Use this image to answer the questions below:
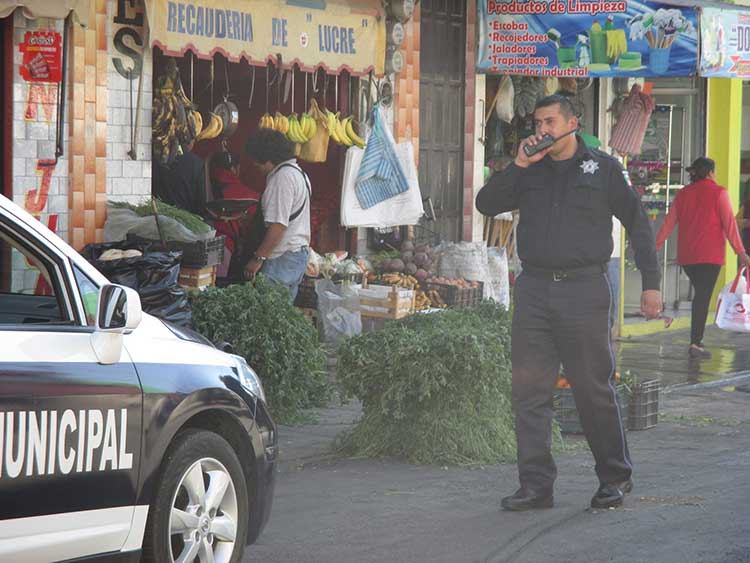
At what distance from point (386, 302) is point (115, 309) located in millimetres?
8079

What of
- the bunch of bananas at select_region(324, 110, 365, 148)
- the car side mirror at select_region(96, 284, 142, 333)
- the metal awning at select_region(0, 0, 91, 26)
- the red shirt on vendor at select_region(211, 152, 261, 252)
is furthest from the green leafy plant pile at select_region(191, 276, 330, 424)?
the car side mirror at select_region(96, 284, 142, 333)

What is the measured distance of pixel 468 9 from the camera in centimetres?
1500

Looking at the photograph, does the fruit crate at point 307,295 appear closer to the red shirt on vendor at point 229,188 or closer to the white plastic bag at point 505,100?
the red shirt on vendor at point 229,188

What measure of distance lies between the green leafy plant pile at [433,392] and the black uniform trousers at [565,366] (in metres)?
0.98

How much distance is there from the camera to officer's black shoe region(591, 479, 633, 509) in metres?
7.64

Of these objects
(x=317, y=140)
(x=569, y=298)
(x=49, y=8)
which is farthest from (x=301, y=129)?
(x=569, y=298)

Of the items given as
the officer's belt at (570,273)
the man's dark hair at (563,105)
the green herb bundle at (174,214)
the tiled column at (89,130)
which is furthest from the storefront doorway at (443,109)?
the officer's belt at (570,273)

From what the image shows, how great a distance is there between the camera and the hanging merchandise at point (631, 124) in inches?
684

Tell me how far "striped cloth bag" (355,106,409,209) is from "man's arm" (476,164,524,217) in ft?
19.4

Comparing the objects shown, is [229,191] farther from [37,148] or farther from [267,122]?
[37,148]

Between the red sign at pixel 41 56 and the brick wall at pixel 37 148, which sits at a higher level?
the red sign at pixel 41 56

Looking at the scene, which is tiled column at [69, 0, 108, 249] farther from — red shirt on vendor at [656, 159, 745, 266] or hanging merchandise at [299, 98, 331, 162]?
red shirt on vendor at [656, 159, 745, 266]

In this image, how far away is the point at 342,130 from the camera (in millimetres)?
13609

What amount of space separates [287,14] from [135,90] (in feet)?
5.89
